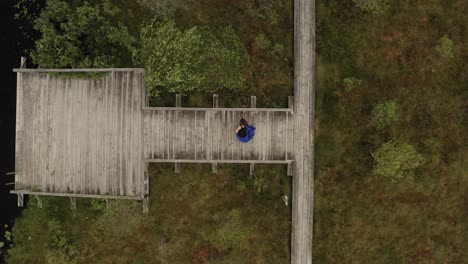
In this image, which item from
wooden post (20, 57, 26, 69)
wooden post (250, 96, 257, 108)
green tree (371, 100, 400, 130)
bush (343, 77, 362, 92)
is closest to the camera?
wooden post (20, 57, 26, 69)

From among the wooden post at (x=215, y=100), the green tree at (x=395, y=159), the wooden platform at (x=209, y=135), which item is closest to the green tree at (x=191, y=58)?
the wooden post at (x=215, y=100)

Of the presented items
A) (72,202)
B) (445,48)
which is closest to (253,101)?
(445,48)

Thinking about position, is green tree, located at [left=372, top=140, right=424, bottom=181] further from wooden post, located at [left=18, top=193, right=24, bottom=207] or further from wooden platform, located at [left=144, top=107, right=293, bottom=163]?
wooden post, located at [left=18, top=193, right=24, bottom=207]

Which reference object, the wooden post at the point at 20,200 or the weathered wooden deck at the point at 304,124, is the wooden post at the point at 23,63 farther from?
the weathered wooden deck at the point at 304,124

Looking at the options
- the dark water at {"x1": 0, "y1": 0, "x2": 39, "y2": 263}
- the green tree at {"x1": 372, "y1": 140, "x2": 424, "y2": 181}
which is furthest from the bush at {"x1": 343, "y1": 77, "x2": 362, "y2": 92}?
the dark water at {"x1": 0, "y1": 0, "x2": 39, "y2": 263}

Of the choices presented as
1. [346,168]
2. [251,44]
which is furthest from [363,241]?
[251,44]

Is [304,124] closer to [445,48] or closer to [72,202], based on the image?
[445,48]
